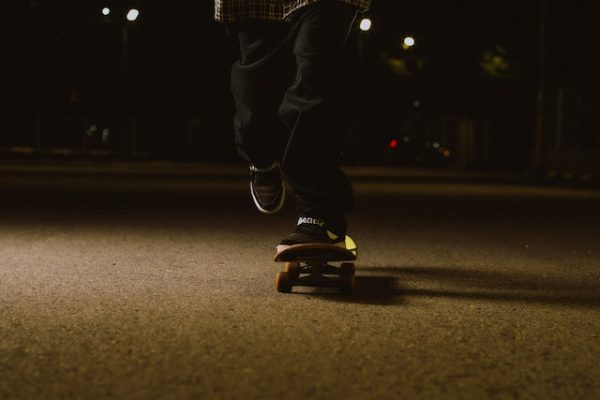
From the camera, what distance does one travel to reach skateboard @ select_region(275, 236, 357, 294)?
507 centimetres

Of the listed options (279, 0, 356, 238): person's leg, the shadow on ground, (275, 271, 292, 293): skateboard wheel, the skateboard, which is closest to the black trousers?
(279, 0, 356, 238): person's leg

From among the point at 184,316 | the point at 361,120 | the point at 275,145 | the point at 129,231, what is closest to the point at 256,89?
the point at 275,145

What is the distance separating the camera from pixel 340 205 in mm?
5277

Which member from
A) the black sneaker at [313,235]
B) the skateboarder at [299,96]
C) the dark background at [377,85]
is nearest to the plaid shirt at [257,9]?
the skateboarder at [299,96]

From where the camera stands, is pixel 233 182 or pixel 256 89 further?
pixel 233 182

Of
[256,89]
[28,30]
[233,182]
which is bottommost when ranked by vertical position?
[233,182]

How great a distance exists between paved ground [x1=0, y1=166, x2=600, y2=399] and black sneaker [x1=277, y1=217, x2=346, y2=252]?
0.26 metres

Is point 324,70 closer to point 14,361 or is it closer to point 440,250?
point 14,361

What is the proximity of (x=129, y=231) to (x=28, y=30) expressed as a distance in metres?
42.0

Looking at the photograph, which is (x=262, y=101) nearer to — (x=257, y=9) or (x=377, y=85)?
(x=257, y=9)

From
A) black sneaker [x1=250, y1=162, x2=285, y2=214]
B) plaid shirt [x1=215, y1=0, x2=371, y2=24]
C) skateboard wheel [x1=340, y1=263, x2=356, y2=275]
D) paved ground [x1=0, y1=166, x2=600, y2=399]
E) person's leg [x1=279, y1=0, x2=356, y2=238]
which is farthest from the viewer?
black sneaker [x1=250, y1=162, x2=285, y2=214]

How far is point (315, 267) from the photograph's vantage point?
5328mm

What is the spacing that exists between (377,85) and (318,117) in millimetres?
48629

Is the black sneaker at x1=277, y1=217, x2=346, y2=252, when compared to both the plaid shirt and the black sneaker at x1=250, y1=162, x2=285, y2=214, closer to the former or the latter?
the black sneaker at x1=250, y1=162, x2=285, y2=214
